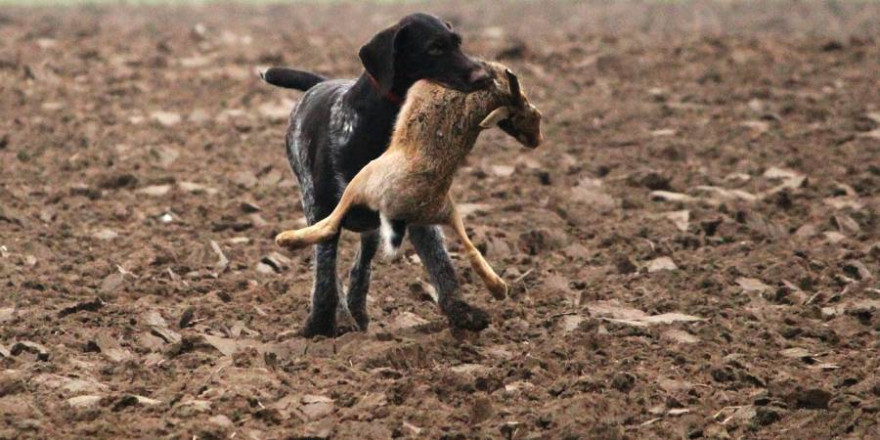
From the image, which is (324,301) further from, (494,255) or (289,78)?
(494,255)

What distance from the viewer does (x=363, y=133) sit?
305 inches

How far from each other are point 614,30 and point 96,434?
13675 millimetres

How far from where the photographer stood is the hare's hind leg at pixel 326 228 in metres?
6.97

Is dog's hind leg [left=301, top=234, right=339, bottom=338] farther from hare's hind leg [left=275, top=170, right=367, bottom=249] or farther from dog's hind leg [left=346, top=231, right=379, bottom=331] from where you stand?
hare's hind leg [left=275, top=170, right=367, bottom=249]

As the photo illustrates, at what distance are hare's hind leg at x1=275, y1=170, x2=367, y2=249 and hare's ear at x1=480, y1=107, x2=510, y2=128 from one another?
58cm

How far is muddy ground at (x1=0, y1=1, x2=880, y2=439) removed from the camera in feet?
23.1

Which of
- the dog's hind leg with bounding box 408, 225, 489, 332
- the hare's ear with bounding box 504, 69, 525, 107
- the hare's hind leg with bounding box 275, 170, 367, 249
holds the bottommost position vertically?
the dog's hind leg with bounding box 408, 225, 489, 332

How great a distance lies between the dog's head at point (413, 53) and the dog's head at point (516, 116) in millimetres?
279

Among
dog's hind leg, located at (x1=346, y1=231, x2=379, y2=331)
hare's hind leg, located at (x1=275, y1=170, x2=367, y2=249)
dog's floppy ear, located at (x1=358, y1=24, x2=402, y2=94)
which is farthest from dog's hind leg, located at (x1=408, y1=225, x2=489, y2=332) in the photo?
hare's hind leg, located at (x1=275, y1=170, x2=367, y2=249)

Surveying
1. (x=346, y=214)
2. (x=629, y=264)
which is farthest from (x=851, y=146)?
(x=346, y=214)

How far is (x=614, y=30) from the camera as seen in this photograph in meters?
19.5

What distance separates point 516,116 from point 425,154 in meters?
0.47

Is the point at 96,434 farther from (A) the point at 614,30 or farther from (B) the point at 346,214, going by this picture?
(A) the point at 614,30

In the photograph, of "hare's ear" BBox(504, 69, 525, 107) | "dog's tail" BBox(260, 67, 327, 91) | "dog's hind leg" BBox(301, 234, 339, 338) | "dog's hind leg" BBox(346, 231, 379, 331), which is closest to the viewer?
"hare's ear" BBox(504, 69, 525, 107)
